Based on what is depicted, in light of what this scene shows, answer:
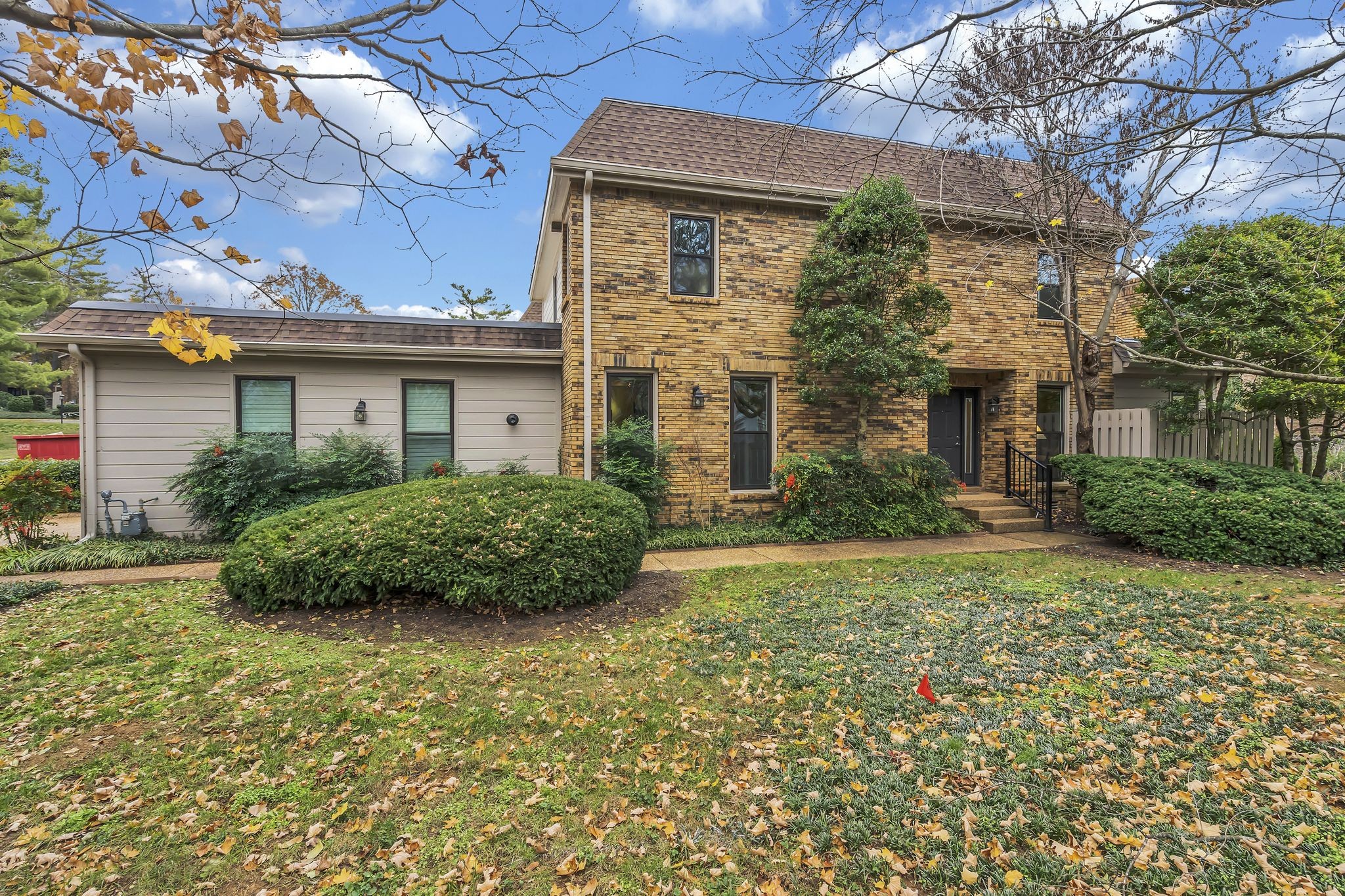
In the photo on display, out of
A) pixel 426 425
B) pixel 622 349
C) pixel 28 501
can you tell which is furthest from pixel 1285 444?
pixel 28 501

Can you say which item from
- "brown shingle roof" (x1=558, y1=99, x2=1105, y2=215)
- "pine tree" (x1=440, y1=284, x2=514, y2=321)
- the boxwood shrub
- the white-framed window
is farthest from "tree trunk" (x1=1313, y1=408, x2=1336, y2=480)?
"pine tree" (x1=440, y1=284, x2=514, y2=321)

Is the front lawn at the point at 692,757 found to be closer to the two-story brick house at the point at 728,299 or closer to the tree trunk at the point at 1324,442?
the two-story brick house at the point at 728,299

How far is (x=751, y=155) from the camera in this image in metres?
9.66

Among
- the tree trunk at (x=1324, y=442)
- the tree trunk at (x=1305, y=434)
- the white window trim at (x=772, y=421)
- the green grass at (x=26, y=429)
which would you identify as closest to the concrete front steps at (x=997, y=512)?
the white window trim at (x=772, y=421)

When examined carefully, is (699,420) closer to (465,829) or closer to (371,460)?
(371,460)

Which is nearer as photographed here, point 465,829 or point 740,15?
point 465,829

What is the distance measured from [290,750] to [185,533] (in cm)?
760

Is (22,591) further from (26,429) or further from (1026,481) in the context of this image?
(26,429)

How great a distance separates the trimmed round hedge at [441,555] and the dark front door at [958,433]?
785 centimetres

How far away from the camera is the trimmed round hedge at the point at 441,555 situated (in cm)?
510

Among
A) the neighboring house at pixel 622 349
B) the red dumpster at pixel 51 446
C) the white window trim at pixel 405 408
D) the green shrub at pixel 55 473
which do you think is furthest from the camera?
the red dumpster at pixel 51 446

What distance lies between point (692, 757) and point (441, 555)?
315 cm

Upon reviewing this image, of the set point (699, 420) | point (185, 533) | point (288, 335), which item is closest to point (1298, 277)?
point (699, 420)

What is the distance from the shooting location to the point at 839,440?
969 centimetres
